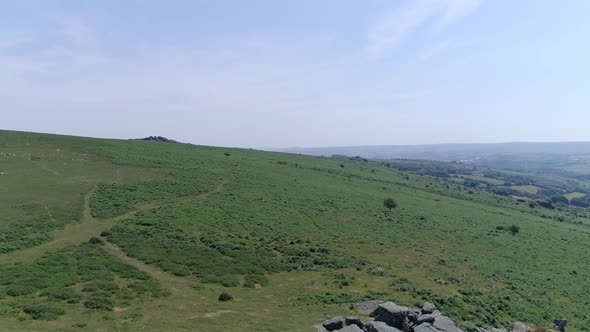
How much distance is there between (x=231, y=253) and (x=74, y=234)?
16.8 m

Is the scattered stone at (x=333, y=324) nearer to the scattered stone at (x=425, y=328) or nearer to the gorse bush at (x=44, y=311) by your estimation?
the scattered stone at (x=425, y=328)

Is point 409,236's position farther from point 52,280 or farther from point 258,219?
point 52,280

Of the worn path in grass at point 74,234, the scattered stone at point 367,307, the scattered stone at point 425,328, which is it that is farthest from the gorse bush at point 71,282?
the scattered stone at point 425,328

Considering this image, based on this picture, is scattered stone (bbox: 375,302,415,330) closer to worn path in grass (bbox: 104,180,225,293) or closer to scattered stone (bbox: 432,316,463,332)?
scattered stone (bbox: 432,316,463,332)

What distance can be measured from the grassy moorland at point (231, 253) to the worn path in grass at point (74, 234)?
231 millimetres

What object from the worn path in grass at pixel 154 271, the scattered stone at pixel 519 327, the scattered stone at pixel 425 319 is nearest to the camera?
the scattered stone at pixel 425 319

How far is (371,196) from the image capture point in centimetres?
8444

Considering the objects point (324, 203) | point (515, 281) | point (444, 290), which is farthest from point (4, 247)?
point (515, 281)

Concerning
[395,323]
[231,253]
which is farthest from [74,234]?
[395,323]

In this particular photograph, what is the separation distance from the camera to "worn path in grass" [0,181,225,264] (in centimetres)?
3259

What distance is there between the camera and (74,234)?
130 feet

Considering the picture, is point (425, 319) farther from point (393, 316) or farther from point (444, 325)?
point (393, 316)

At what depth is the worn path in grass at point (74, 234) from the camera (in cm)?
3259

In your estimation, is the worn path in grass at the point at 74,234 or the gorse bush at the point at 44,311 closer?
the gorse bush at the point at 44,311
